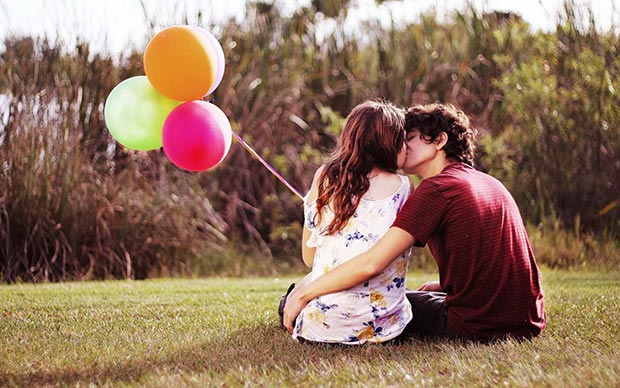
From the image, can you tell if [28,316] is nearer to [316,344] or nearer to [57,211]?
[316,344]

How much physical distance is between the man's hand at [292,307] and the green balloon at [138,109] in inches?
51.8

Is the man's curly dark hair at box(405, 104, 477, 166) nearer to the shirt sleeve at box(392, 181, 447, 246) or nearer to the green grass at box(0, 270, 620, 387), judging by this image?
the shirt sleeve at box(392, 181, 447, 246)

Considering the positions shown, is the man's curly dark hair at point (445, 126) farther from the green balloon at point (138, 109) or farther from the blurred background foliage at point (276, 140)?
the blurred background foliage at point (276, 140)

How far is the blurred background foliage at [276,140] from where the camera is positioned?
7117 mm

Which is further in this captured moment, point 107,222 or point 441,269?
point 107,222

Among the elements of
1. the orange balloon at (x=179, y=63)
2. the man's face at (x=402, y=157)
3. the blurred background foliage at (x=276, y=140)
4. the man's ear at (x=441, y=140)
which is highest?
the orange balloon at (x=179, y=63)

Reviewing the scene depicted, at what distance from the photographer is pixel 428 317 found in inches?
147

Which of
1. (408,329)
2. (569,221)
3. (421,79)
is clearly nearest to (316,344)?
(408,329)

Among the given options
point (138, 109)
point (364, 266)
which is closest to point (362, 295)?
point (364, 266)

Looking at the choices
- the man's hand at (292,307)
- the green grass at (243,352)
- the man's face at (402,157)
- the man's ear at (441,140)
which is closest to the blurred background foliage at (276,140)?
the green grass at (243,352)

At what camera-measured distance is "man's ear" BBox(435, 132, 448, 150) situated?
144 inches

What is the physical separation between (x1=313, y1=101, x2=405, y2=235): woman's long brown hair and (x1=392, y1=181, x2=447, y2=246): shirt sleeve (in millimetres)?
244

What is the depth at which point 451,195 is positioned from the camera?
3363 mm

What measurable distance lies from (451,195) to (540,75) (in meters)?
5.98
